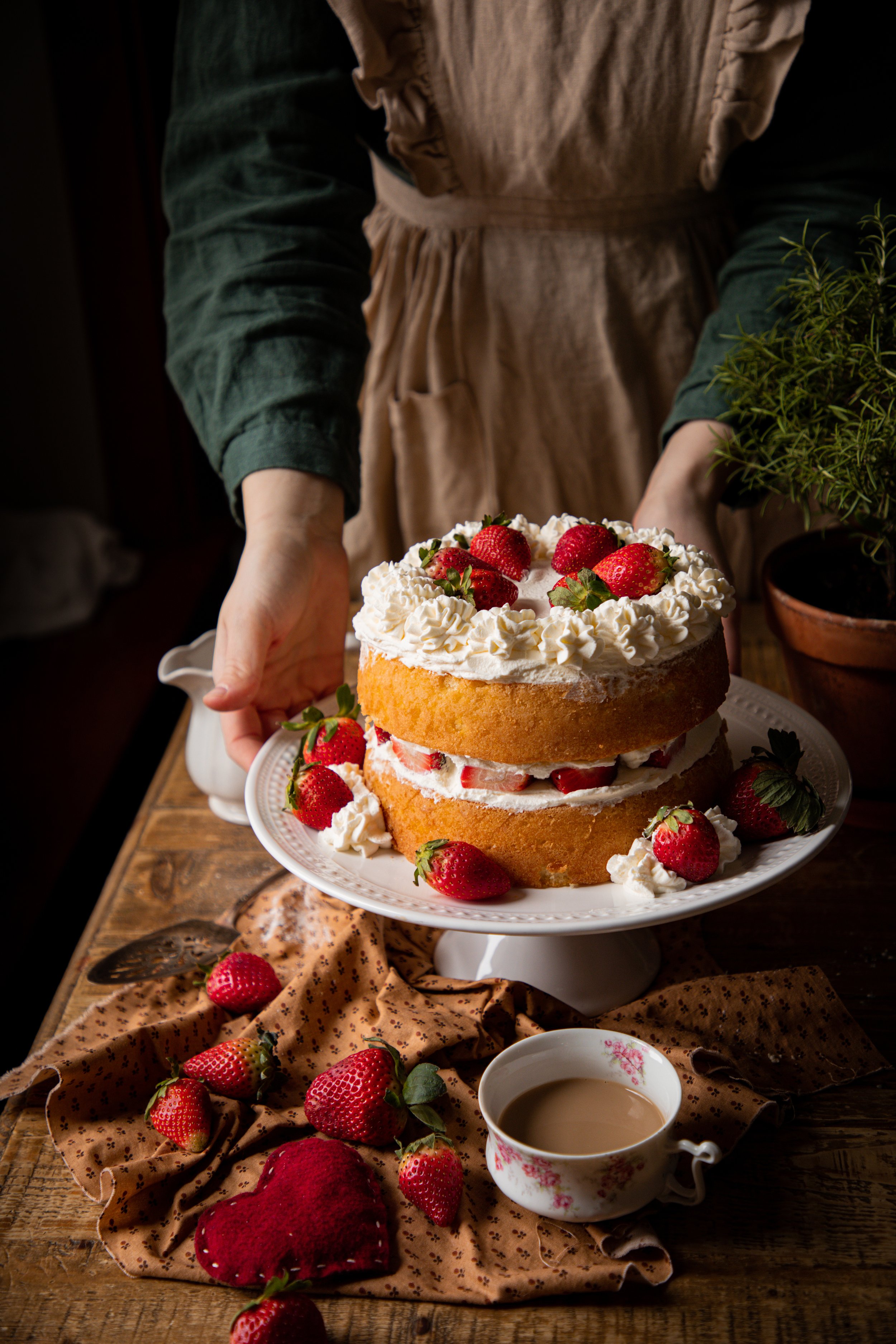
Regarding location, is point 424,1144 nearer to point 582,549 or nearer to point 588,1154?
point 588,1154

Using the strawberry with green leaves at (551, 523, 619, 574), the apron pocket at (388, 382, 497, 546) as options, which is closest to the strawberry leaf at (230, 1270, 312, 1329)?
the strawberry with green leaves at (551, 523, 619, 574)

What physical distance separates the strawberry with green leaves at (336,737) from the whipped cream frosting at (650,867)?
0.40 meters

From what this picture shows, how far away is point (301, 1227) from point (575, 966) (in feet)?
1.50

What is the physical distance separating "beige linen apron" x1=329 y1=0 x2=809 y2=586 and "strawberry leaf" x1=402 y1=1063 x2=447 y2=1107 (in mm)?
1374

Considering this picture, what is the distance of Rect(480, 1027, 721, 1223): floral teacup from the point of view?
3.17 feet

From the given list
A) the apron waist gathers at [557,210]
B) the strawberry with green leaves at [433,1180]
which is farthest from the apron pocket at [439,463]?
the strawberry with green leaves at [433,1180]

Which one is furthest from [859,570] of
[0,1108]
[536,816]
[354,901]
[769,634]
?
[0,1108]

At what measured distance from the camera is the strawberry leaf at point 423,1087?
113cm

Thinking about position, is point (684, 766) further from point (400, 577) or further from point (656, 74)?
point (656, 74)

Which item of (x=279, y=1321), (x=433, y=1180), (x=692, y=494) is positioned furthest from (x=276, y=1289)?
(x=692, y=494)

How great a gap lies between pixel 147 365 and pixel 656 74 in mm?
2765

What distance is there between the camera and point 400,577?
52.9 inches

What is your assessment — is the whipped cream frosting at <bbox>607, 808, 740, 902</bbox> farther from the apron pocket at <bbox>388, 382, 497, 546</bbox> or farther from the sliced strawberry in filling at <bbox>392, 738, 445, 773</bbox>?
the apron pocket at <bbox>388, 382, 497, 546</bbox>

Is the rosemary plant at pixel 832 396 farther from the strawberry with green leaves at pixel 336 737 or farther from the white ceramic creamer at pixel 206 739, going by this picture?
the white ceramic creamer at pixel 206 739
